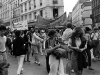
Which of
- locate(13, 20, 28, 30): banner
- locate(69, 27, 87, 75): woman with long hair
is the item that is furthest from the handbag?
locate(13, 20, 28, 30): banner

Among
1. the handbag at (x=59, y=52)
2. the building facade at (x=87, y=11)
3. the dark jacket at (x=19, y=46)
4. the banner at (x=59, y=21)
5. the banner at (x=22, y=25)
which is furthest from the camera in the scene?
the building facade at (x=87, y=11)

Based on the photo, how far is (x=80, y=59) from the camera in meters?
4.56

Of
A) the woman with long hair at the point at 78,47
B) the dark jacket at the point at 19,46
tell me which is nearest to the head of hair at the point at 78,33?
the woman with long hair at the point at 78,47

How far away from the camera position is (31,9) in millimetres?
34312

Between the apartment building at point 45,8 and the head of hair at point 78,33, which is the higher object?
the apartment building at point 45,8

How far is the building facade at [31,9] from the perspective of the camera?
30.2 meters

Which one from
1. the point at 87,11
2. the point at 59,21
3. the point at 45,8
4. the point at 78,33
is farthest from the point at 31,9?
the point at 87,11

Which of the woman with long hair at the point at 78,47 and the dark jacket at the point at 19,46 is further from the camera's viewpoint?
the dark jacket at the point at 19,46

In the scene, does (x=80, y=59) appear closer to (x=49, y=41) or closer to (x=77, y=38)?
(x=77, y=38)

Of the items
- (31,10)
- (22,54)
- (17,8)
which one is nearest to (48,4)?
(31,10)

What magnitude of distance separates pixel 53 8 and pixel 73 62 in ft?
87.9

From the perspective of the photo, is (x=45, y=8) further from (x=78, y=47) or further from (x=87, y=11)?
(x=87, y=11)

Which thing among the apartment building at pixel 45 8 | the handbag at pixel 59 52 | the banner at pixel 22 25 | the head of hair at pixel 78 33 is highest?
the apartment building at pixel 45 8

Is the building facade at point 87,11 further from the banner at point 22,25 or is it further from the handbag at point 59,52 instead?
the handbag at point 59,52
